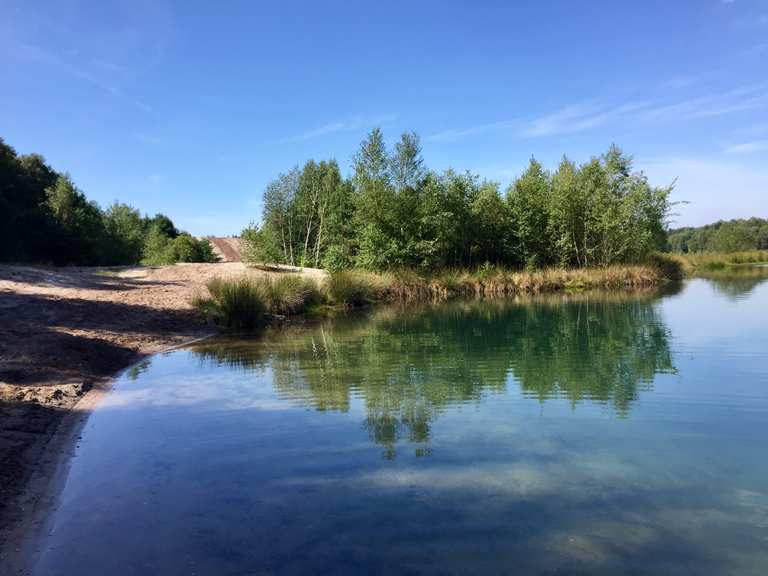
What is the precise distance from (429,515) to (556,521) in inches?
36.5

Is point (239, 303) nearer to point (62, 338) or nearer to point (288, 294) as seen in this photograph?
point (288, 294)

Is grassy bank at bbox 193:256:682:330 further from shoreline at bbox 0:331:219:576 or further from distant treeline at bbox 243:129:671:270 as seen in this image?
shoreline at bbox 0:331:219:576

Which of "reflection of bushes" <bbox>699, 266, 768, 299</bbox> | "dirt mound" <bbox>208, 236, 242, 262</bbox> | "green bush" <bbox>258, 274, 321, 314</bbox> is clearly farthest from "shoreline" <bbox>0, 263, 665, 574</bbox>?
"dirt mound" <bbox>208, 236, 242, 262</bbox>

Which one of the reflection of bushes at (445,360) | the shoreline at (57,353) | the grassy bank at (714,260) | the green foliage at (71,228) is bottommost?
the reflection of bushes at (445,360)

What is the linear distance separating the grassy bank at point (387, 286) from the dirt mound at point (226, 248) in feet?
147

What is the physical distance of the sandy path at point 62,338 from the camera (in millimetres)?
5543

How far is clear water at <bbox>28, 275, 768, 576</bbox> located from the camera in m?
3.61

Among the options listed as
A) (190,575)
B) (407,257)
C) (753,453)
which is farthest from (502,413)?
(407,257)

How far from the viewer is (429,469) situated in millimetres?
4992

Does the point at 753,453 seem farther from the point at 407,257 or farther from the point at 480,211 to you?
the point at 480,211

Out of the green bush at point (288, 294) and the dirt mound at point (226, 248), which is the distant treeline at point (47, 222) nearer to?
the green bush at point (288, 294)

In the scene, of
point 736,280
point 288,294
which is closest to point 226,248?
point 288,294

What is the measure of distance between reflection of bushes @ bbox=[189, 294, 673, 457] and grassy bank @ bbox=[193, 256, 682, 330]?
2058mm

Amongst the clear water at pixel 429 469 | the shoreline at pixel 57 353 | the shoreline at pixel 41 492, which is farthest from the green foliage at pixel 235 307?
the shoreline at pixel 41 492
